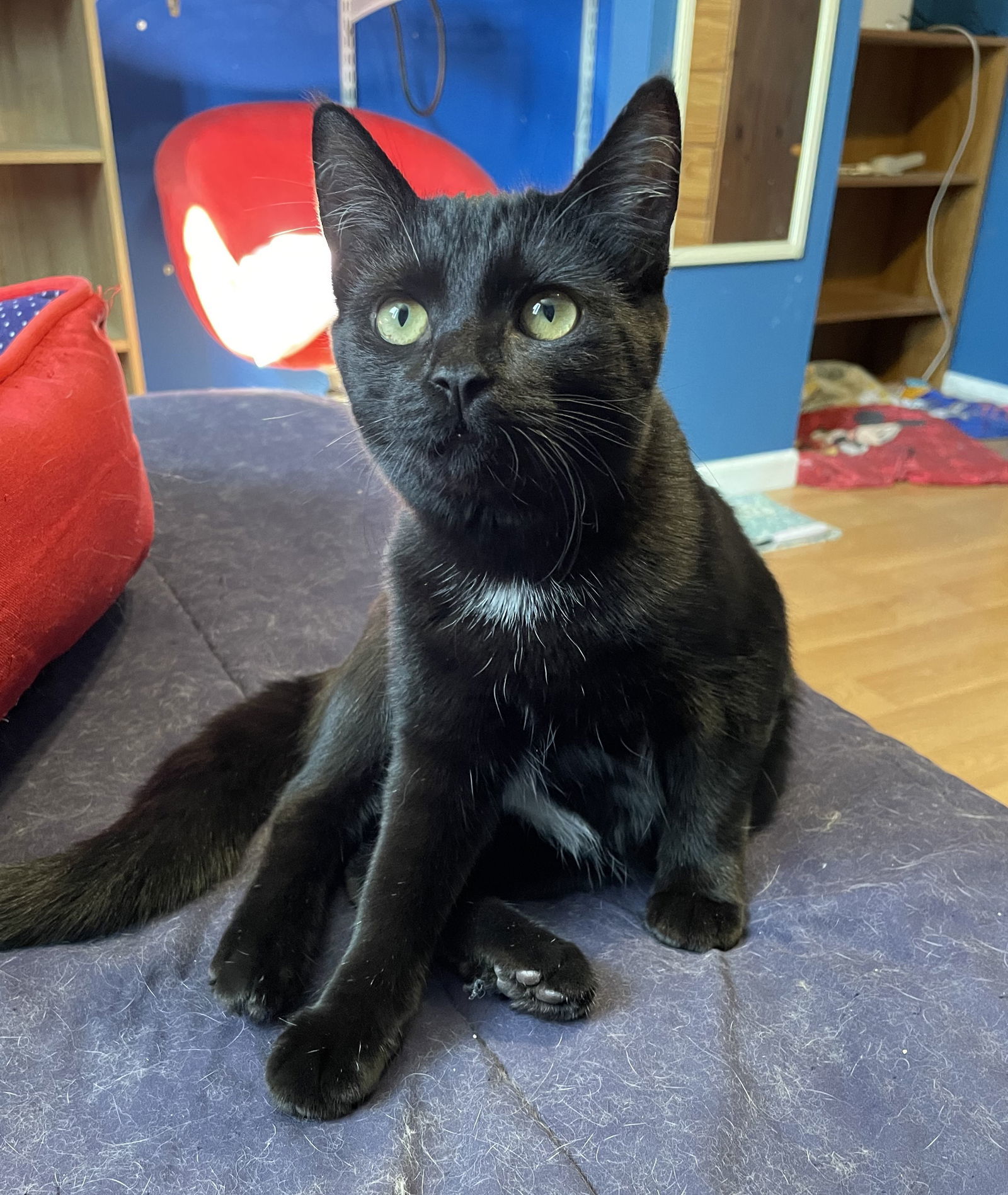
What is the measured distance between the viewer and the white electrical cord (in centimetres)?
368

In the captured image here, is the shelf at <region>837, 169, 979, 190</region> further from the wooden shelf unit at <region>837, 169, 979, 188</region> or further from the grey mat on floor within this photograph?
the grey mat on floor

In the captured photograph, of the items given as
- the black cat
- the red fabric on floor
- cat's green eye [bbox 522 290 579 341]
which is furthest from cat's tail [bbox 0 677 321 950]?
the red fabric on floor

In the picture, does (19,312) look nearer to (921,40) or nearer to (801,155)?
(801,155)

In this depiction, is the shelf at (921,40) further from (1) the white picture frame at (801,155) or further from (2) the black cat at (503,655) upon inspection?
(2) the black cat at (503,655)

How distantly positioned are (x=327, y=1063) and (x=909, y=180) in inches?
155

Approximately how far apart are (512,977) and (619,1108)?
5.0 inches

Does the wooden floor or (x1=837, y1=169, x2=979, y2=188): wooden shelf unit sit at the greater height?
(x1=837, y1=169, x2=979, y2=188): wooden shelf unit

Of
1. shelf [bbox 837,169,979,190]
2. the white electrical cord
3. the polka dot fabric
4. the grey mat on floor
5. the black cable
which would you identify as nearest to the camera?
the grey mat on floor

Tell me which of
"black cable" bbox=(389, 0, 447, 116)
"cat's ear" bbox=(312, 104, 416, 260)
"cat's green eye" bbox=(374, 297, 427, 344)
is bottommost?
"cat's green eye" bbox=(374, 297, 427, 344)

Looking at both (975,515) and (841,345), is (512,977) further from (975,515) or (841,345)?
(841,345)

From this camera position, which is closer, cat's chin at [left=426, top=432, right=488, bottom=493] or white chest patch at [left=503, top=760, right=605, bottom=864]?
cat's chin at [left=426, top=432, right=488, bottom=493]

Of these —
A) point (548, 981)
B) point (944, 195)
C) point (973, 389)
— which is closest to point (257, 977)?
point (548, 981)

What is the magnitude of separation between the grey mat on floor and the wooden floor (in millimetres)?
970

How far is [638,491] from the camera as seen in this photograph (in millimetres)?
832
